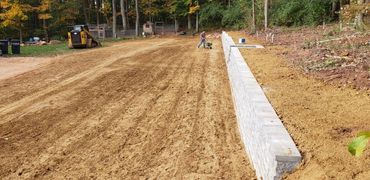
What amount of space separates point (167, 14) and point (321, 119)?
5053 cm

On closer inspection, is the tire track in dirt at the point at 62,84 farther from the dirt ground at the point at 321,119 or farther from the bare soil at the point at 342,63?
the bare soil at the point at 342,63

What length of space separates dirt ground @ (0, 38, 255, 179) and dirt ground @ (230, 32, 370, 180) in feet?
3.53

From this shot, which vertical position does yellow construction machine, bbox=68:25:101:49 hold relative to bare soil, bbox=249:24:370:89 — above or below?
above

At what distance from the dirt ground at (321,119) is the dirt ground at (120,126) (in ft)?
3.53

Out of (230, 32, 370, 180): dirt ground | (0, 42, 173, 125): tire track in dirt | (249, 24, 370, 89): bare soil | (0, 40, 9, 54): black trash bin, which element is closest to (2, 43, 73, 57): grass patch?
(0, 40, 9, 54): black trash bin

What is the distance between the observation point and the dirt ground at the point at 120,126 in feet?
20.2

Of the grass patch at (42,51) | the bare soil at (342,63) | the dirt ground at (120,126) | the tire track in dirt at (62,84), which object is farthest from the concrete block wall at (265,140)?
the grass patch at (42,51)

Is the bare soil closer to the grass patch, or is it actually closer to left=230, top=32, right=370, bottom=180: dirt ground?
left=230, top=32, right=370, bottom=180: dirt ground

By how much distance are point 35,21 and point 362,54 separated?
144 ft

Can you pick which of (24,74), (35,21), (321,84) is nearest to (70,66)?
(24,74)

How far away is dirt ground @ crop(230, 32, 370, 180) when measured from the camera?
430cm

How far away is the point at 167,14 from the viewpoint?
181ft

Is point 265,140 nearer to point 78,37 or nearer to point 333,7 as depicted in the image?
point 78,37

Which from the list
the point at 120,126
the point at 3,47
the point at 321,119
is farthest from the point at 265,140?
the point at 3,47
